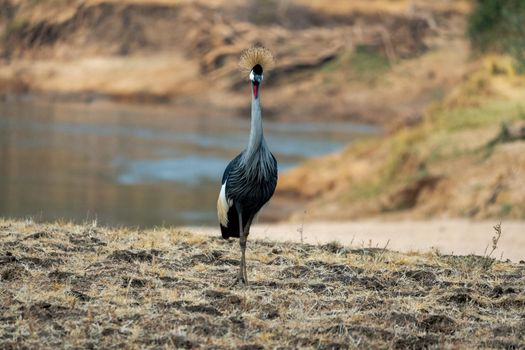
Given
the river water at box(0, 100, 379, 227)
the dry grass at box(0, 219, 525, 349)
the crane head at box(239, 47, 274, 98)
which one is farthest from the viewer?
the river water at box(0, 100, 379, 227)

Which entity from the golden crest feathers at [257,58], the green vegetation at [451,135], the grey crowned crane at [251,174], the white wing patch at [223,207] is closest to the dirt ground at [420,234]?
the green vegetation at [451,135]

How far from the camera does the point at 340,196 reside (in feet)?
71.6

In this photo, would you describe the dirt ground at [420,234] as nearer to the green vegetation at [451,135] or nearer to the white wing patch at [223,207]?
the green vegetation at [451,135]

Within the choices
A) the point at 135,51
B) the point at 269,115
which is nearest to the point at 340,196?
the point at 269,115

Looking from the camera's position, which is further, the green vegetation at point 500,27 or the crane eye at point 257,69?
the green vegetation at point 500,27

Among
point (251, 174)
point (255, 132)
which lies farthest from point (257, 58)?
point (251, 174)

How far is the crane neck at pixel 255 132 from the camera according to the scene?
6738 mm

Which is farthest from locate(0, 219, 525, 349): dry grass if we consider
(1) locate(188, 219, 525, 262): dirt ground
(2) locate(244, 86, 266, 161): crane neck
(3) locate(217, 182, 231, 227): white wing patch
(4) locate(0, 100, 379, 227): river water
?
(4) locate(0, 100, 379, 227): river water

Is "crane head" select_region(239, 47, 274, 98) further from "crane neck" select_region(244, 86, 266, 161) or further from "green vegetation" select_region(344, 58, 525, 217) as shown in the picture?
"green vegetation" select_region(344, 58, 525, 217)

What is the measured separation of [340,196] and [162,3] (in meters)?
34.5

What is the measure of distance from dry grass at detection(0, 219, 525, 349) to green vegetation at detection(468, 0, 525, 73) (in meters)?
14.1

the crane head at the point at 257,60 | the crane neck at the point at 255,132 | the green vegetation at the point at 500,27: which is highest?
the green vegetation at the point at 500,27

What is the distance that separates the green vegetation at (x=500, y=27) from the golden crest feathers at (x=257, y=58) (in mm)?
14551

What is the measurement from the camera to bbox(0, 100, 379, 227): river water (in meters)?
22.0
